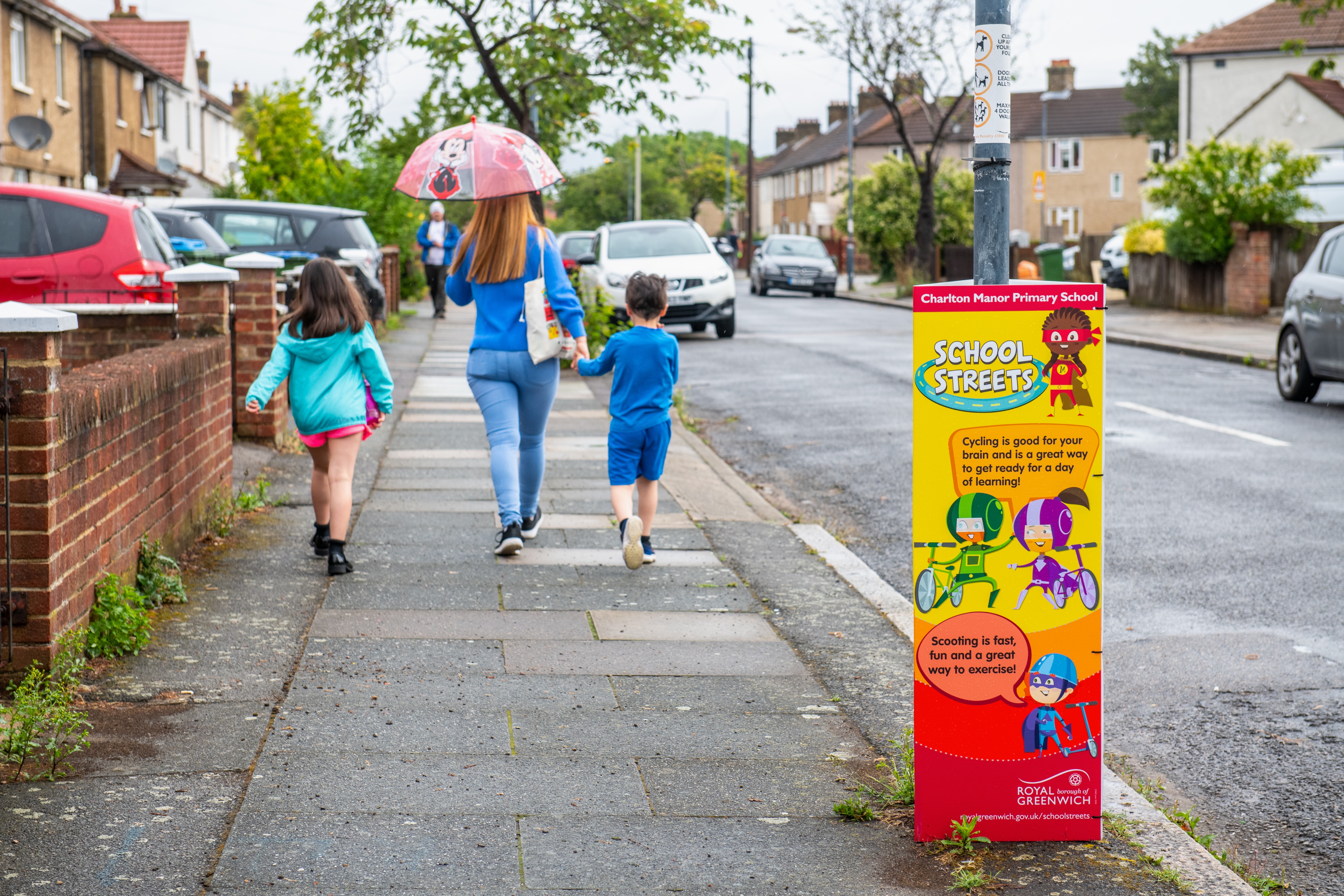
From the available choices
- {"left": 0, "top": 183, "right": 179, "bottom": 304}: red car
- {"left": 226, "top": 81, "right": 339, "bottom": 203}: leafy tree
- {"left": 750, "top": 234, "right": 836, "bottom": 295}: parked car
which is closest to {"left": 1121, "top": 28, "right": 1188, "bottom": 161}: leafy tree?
{"left": 750, "top": 234, "right": 836, "bottom": 295}: parked car

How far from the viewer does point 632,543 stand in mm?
6363

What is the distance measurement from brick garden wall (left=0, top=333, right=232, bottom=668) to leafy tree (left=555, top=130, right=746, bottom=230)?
68124 millimetres

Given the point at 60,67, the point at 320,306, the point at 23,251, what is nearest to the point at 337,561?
the point at 320,306

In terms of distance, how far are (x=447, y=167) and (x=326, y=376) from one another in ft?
3.88

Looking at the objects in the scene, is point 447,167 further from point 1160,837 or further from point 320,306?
point 1160,837

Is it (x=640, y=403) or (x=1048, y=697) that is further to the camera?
(x=640, y=403)

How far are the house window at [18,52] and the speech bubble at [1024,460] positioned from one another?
92.2ft

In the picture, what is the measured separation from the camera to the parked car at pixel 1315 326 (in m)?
13.1

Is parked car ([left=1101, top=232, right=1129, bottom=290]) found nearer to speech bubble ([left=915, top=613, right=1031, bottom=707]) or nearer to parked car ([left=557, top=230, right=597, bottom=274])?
parked car ([left=557, top=230, right=597, bottom=274])

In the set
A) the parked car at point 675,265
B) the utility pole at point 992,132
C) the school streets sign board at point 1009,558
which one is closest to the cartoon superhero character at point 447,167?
the utility pole at point 992,132

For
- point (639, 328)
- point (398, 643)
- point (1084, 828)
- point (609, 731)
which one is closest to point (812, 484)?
point (639, 328)

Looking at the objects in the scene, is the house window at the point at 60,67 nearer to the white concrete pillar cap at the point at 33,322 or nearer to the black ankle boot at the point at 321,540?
the black ankle boot at the point at 321,540

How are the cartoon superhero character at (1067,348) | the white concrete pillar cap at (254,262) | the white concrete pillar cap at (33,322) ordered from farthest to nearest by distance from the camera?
the white concrete pillar cap at (254,262), the white concrete pillar cap at (33,322), the cartoon superhero character at (1067,348)

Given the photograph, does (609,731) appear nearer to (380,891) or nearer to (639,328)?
(380,891)
